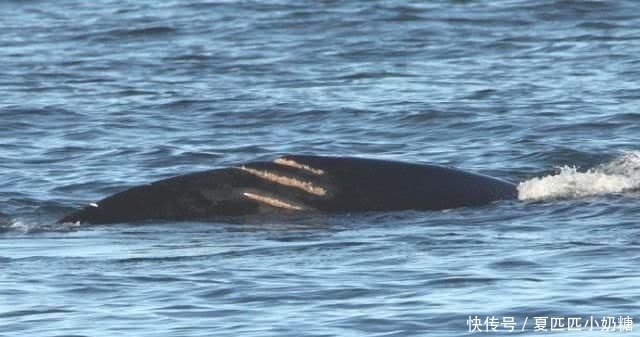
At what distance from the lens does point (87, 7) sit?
36500 mm

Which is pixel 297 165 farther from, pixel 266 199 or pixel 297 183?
pixel 266 199

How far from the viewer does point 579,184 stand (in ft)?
54.7

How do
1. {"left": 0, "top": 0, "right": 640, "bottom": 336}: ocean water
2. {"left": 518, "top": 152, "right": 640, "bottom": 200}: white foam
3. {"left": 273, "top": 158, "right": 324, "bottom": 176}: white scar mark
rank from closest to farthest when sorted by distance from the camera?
{"left": 0, "top": 0, "right": 640, "bottom": 336}: ocean water < {"left": 273, "top": 158, "right": 324, "bottom": 176}: white scar mark < {"left": 518, "top": 152, "right": 640, "bottom": 200}: white foam

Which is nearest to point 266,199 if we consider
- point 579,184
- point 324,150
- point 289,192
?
point 289,192

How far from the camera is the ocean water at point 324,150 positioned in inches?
473

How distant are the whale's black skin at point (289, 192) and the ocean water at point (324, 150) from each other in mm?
277

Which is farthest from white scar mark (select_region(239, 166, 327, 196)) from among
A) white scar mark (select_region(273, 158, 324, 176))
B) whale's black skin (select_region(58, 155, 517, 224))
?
white scar mark (select_region(273, 158, 324, 176))

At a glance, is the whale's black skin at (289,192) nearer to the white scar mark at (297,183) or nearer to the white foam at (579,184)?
the white scar mark at (297,183)

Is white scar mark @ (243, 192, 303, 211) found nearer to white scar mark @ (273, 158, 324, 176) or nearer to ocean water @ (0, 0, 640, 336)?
white scar mark @ (273, 158, 324, 176)

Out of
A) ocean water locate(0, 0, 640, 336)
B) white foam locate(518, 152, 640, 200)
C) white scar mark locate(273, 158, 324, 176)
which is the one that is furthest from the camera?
white foam locate(518, 152, 640, 200)

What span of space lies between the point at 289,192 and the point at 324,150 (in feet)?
17.3

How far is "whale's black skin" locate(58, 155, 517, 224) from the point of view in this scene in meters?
15.5

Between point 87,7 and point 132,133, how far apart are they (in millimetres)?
→ 14633

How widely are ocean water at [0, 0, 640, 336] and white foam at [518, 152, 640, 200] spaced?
3 centimetres
